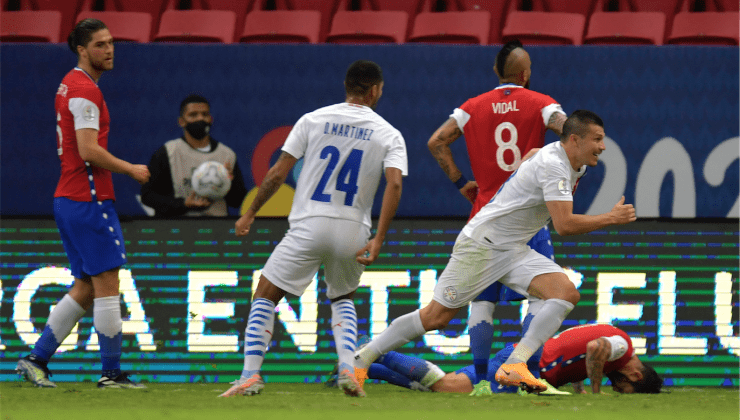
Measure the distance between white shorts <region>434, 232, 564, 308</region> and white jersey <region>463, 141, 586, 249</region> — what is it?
50 millimetres

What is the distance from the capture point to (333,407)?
3342 mm

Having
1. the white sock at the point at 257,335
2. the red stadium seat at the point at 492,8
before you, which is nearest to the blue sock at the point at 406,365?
the white sock at the point at 257,335

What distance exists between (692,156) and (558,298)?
3.54 metres

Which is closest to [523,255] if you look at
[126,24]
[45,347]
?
[45,347]

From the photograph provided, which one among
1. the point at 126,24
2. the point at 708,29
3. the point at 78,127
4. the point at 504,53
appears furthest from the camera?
the point at 126,24

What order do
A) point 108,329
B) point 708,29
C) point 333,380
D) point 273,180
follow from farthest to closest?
point 708,29 < point 333,380 < point 108,329 < point 273,180

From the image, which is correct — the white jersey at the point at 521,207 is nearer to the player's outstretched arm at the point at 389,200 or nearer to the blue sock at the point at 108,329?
the player's outstretched arm at the point at 389,200

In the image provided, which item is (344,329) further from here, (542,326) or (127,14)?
(127,14)

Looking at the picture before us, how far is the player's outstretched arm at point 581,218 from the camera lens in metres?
3.78

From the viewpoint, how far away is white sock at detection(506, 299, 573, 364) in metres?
3.97

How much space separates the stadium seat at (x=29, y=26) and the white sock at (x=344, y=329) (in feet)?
18.0

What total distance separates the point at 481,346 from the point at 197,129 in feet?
9.46

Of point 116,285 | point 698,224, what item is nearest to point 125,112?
point 116,285

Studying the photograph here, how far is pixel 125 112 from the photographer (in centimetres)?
717
